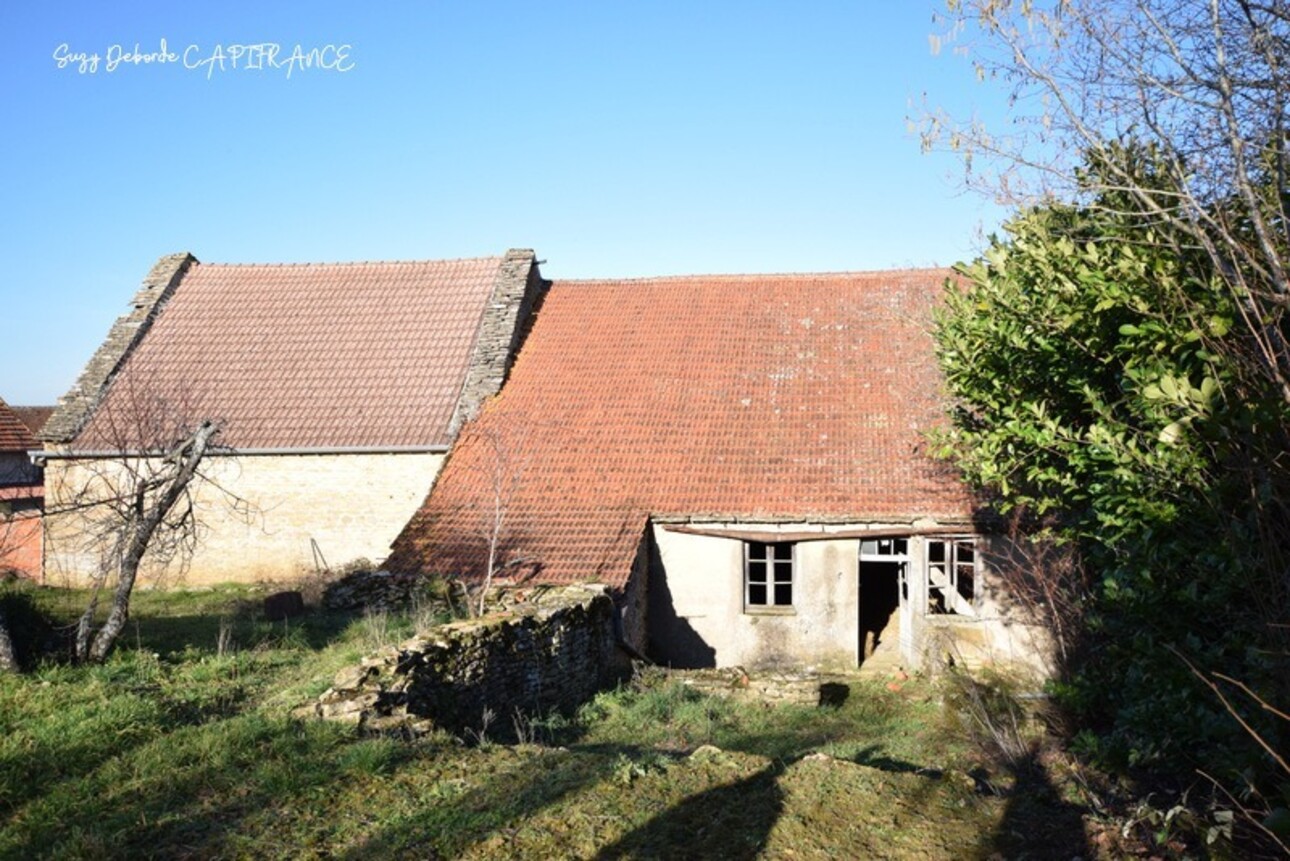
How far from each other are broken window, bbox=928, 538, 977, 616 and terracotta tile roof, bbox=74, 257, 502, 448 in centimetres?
910

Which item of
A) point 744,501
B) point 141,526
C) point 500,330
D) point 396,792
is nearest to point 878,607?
point 744,501

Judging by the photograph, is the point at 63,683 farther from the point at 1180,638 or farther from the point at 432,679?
the point at 1180,638

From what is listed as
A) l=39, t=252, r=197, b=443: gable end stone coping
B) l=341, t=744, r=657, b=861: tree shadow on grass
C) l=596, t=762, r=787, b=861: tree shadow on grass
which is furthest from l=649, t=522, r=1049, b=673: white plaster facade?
l=39, t=252, r=197, b=443: gable end stone coping

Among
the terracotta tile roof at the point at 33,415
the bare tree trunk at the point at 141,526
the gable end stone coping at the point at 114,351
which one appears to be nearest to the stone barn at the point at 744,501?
the bare tree trunk at the point at 141,526

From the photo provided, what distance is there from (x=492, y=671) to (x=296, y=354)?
39.7 ft

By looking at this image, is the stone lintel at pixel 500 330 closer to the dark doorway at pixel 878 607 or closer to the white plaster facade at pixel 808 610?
the white plaster facade at pixel 808 610

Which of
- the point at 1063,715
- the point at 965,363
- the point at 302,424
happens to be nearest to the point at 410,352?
the point at 302,424

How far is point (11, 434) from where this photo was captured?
1184 inches

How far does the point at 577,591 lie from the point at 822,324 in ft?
28.4

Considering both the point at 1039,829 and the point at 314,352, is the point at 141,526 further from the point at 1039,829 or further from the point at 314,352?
the point at 314,352

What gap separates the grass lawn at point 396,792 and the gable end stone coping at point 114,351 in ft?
37.3

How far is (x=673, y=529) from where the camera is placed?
15961 millimetres

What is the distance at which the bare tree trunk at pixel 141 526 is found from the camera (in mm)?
10078

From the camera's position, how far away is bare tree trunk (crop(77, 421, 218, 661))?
397 inches
